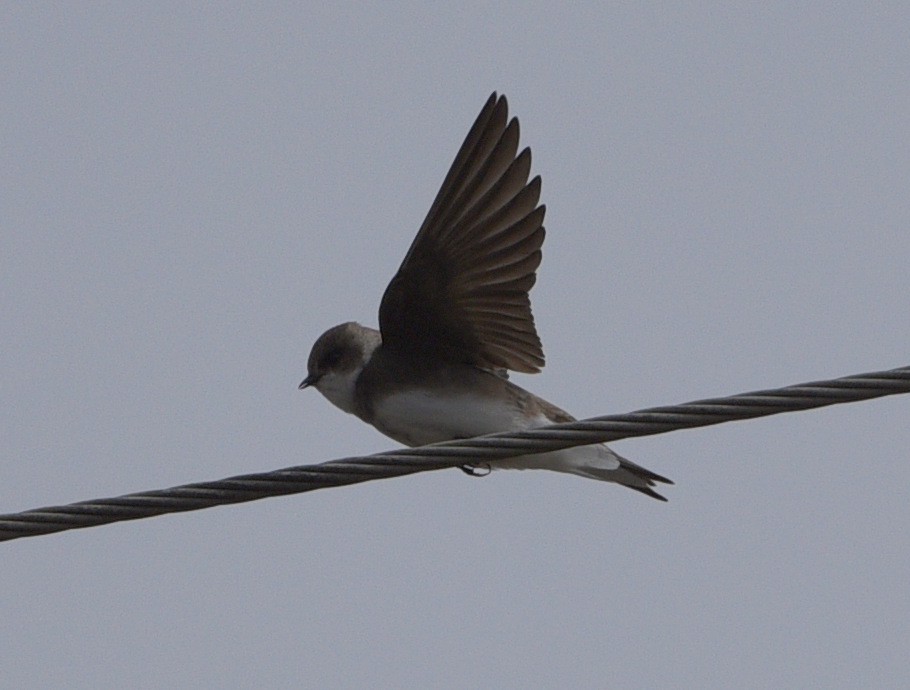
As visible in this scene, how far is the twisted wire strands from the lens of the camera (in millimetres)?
3672

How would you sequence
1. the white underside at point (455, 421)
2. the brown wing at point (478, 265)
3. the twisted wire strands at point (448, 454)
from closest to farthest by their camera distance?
the twisted wire strands at point (448, 454), the brown wing at point (478, 265), the white underside at point (455, 421)

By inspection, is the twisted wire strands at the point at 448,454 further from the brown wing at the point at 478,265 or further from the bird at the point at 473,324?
the brown wing at the point at 478,265

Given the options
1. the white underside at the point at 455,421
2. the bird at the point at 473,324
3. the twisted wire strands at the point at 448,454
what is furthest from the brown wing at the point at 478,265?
the twisted wire strands at the point at 448,454

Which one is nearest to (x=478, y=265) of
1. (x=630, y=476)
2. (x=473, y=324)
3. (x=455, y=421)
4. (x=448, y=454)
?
(x=473, y=324)

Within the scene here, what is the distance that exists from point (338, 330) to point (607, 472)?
47.4 inches

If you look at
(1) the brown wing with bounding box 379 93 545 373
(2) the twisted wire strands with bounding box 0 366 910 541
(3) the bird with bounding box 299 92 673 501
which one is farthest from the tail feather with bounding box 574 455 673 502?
(2) the twisted wire strands with bounding box 0 366 910 541

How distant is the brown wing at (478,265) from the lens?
571cm

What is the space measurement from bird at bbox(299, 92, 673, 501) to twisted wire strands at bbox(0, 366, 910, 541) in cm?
178

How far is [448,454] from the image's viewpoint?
3.96 metres

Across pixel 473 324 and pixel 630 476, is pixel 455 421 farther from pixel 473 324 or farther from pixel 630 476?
pixel 630 476

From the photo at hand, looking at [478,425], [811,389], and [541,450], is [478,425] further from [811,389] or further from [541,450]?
[811,389]

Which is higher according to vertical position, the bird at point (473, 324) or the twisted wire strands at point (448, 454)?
the bird at point (473, 324)

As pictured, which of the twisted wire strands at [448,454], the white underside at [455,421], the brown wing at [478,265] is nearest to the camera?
the twisted wire strands at [448,454]

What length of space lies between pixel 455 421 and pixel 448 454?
1981 mm
